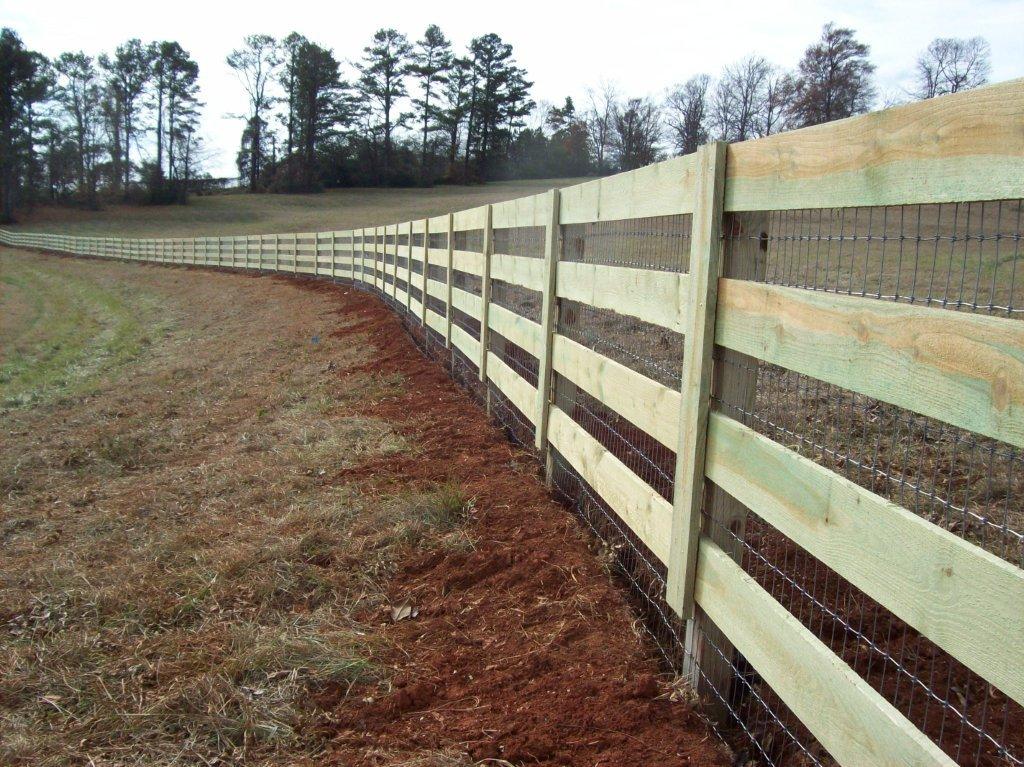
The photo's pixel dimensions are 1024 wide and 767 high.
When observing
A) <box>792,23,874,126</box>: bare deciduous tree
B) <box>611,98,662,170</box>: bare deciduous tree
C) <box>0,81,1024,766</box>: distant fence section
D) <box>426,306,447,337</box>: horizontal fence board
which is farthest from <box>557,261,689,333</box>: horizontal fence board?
<box>611,98,662,170</box>: bare deciduous tree

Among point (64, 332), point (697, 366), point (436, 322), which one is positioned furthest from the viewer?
point (64, 332)

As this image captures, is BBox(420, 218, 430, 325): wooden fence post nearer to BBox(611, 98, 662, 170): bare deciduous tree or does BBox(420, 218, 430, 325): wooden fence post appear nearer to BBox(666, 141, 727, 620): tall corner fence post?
BBox(666, 141, 727, 620): tall corner fence post

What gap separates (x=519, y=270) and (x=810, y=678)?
417 cm

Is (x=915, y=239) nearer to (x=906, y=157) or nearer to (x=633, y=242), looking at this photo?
(x=906, y=157)

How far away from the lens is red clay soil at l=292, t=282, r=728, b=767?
2715 mm

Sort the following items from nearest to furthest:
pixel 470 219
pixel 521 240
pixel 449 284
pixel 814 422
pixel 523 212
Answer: pixel 814 422 < pixel 523 212 < pixel 521 240 < pixel 470 219 < pixel 449 284

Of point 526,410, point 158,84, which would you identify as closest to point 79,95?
point 158,84

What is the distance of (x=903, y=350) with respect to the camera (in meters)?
1.79

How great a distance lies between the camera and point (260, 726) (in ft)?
9.39

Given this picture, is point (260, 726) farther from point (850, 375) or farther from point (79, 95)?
point (79, 95)

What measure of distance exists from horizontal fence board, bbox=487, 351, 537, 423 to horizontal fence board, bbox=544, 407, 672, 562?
21.6 inches

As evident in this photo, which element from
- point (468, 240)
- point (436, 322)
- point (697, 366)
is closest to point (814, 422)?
point (697, 366)

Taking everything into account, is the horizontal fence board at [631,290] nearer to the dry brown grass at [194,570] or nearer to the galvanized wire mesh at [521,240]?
the galvanized wire mesh at [521,240]

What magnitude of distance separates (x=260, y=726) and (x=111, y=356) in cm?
1233
